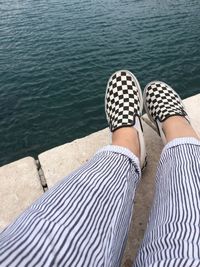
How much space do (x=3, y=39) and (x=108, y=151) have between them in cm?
1471

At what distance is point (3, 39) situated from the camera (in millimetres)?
15672

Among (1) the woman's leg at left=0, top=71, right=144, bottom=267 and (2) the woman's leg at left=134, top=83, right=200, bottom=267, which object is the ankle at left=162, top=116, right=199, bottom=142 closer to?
(2) the woman's leg at left=134, top=83, right=200, bottom=267

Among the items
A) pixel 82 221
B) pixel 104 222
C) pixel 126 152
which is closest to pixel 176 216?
pixel 104 222

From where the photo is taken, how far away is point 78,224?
1.56 metres

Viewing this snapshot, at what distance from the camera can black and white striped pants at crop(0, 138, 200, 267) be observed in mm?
1378

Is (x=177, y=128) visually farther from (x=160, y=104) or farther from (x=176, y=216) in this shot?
(x=176, y=216)

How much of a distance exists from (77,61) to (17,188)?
34.4 ft

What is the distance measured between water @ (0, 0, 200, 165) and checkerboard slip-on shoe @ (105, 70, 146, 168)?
595 cm

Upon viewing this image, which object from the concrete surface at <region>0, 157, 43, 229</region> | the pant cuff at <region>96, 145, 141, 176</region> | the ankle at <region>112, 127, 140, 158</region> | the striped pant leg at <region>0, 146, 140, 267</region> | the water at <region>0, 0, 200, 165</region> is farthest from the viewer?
the water at <region>0, 0, 200, 165</region>

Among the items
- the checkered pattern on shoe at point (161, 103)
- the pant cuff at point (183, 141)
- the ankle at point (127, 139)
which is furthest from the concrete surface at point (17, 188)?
the checkered pattern on shoe at point (161, 103)

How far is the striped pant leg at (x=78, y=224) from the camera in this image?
135 cm

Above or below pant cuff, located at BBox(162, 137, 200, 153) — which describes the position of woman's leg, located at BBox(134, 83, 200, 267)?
above

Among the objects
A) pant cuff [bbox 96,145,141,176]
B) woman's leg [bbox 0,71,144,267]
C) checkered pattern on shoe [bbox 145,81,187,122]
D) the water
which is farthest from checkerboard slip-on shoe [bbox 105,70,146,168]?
the water

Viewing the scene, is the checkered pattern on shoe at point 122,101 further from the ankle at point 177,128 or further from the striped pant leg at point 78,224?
the striped pant leg at point 78,224
